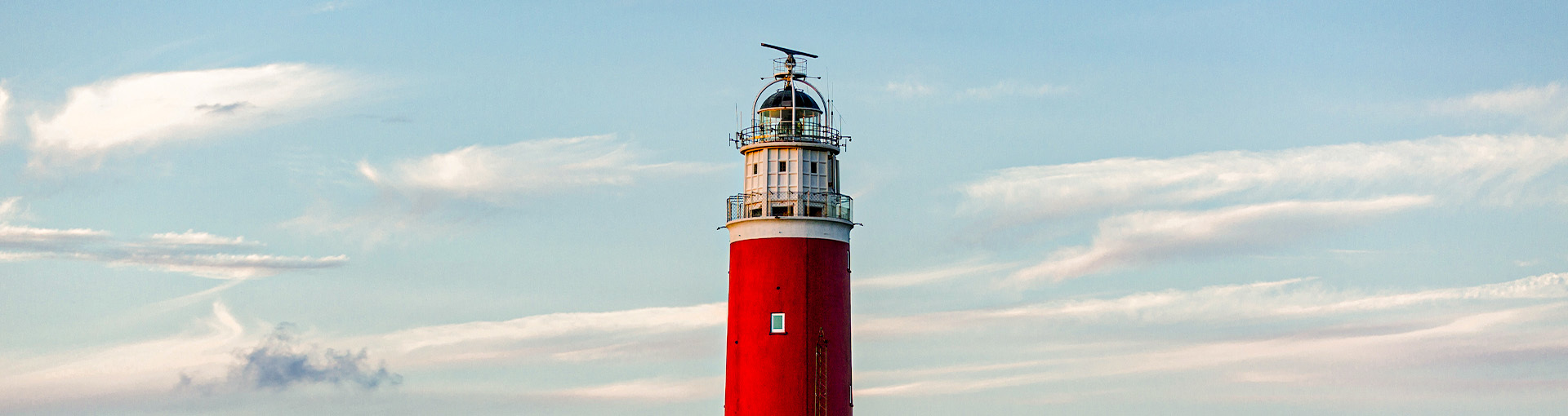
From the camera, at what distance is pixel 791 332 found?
9738 centimetres

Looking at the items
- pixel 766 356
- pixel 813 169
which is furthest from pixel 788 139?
pixel 766 356

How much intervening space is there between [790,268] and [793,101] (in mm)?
6292

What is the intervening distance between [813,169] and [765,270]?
Result: 4.27 meters

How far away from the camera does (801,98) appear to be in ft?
325

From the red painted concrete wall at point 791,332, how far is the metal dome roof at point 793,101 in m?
5.09

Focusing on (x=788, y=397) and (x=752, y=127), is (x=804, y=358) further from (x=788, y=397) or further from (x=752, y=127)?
(x=752, y=127)

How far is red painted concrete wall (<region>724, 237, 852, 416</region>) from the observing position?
97000 millimetres

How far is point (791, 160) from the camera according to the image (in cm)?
9856

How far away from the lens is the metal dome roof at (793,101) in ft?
324

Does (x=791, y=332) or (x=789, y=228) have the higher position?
(x=789, y=228)

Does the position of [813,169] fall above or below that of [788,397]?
above

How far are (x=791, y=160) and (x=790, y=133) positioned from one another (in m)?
1.10

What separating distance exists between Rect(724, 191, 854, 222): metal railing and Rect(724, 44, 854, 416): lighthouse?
0.10ft

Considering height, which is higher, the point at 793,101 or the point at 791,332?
the point at 793,101
